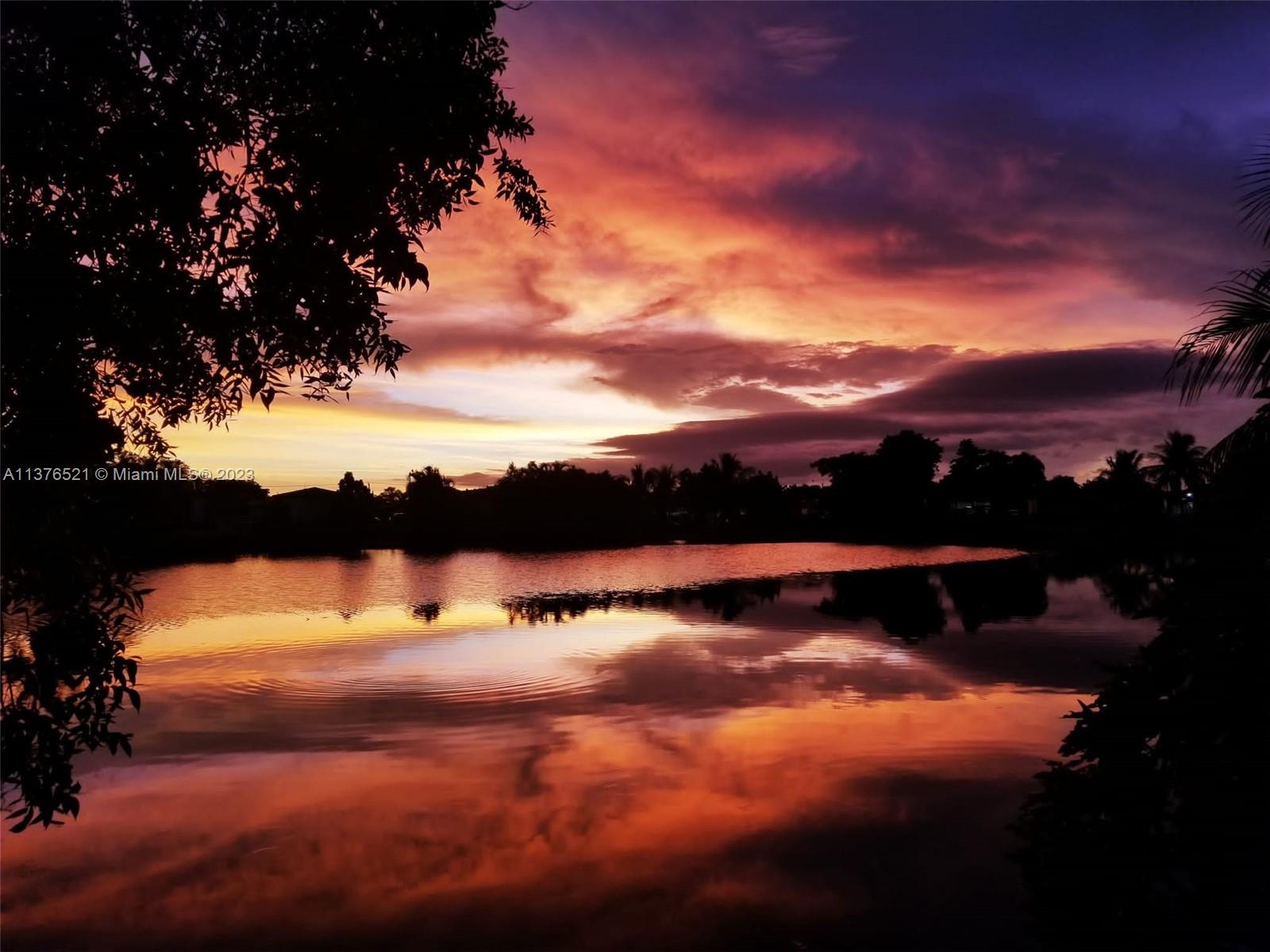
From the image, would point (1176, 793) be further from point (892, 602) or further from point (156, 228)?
point (892, 602)

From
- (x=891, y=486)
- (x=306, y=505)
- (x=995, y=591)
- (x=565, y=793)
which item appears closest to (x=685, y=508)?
(x=891, y=486)

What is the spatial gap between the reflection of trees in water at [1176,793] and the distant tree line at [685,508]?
36.5 metres

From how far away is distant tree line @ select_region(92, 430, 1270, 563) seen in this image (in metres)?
73.1

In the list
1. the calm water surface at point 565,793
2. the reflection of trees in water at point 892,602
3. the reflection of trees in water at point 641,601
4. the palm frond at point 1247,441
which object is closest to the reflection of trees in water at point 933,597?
the reflection of trees in water at point 892,602

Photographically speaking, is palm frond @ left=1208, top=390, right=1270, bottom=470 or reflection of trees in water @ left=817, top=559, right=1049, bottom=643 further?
reflection of trees in water @ left=817, top=559, right=1049, bottom=643

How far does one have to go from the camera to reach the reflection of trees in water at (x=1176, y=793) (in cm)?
666

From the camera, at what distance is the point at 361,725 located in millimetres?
12922

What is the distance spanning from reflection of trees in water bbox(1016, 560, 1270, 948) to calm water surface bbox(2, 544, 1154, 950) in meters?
0.66

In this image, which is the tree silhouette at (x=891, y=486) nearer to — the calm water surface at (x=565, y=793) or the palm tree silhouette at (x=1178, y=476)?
the calm water surface at (x=565, y=793)

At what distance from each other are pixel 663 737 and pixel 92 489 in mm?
8500

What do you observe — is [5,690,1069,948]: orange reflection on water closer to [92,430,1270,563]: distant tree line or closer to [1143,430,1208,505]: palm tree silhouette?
[1143,430,1208,505]: palm tree silhouette

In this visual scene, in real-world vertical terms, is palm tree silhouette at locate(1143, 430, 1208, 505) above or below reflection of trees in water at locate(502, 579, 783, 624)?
above

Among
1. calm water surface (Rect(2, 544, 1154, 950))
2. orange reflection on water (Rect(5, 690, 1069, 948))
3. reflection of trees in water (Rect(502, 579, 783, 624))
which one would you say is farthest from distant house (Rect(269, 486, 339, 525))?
orange reflection on water (Rect(5, 690, 1069, 948))

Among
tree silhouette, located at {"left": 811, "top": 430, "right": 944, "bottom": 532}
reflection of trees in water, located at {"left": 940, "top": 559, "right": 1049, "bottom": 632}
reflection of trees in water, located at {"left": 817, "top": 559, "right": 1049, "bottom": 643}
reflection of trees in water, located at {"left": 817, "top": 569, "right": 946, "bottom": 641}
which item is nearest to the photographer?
reflection of trees in water, located at {"left": 817, "top": 569, "right": 946, "bottom": 641}
